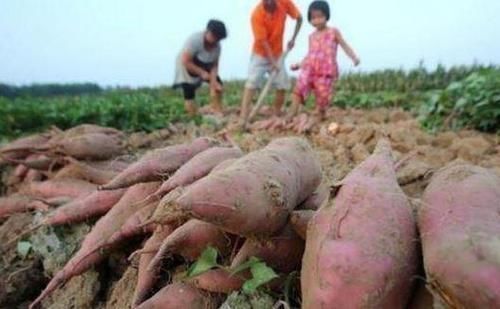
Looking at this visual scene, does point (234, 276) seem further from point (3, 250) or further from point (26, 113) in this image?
point (26, 113)

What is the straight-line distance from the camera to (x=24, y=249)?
264 centimetres

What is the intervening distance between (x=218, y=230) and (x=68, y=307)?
2.95ft

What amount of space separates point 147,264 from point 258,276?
21.7 inches

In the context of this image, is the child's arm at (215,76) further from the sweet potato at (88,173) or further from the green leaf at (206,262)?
the green leaf at (206,262)

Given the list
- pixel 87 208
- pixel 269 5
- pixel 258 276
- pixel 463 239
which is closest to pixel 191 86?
pixel 269 5

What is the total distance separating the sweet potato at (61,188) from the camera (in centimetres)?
294

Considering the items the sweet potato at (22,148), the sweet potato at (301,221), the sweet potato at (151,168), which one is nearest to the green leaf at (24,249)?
the sweet potato at (151,168)

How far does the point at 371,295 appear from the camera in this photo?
1.17 metres

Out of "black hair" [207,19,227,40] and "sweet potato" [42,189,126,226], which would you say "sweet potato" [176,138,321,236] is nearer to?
"sweet potato" [42,189,126,226]

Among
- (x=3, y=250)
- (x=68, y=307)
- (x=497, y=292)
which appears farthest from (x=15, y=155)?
(x=497, y=292)

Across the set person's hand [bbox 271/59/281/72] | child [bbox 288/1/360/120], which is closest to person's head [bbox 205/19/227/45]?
person's hand [bbox 271/59/281/72]

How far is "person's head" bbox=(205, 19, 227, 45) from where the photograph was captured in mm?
7602

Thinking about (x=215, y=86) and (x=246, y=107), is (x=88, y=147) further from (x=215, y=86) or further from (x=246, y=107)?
(x=215, y=86)

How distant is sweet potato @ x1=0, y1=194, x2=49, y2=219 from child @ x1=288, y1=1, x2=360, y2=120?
3.97 meters
